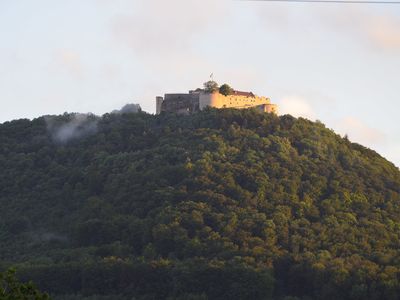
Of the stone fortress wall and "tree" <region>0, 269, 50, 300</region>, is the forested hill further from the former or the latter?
"tree" <region>0, 269, 50, 300</region>

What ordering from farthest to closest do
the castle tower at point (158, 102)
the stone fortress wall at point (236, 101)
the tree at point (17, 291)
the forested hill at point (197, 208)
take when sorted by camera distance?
the castle tower at point (158, 102)
the stone fortress wall at point (236, 101)
the forested hill at point (197, 208)
the tree at point (17, 291)

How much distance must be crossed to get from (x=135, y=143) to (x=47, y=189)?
29.8 feet

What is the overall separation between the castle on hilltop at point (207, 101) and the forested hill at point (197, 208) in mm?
3261

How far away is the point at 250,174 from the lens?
4518 inches

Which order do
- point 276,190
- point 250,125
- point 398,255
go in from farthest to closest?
point 250,125 → point 276,190 → point 398,255

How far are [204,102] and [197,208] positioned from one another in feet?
72.3

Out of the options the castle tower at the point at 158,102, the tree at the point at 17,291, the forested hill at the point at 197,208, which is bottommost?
the tree at the point at 17,291

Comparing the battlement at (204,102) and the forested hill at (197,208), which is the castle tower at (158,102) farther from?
the forested hill at (197,208)

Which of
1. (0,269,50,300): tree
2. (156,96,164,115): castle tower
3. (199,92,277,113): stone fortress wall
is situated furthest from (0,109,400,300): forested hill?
(0,269,50,300): tree

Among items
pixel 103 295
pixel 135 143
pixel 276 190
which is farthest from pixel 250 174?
pixel 103 295

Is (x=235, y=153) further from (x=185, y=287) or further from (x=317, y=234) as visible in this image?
(x=185, y=287)

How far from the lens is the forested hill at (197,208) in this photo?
9831 centimetres

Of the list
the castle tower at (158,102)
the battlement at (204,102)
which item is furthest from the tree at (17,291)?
the castle tower at (158,102)

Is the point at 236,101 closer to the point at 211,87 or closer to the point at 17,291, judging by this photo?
the point at 211,87
